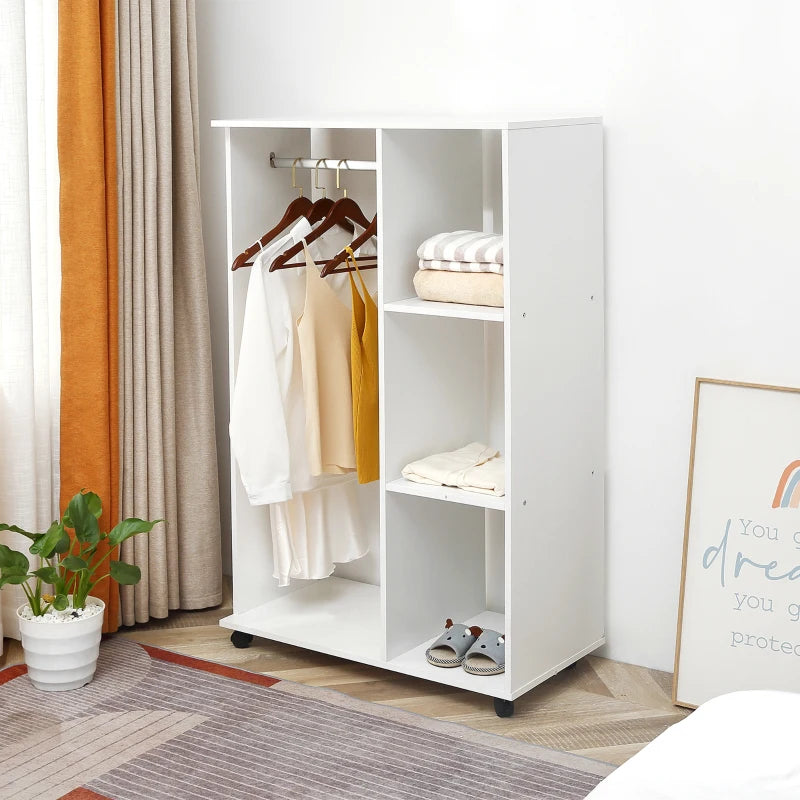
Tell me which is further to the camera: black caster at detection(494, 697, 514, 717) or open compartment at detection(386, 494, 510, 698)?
open compartment at detection(386, 494, 510, 698)

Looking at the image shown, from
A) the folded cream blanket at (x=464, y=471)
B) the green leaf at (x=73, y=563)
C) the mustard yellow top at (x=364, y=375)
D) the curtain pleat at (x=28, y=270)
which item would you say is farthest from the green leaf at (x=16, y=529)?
the folded cream blanket at (x=464, y=471)

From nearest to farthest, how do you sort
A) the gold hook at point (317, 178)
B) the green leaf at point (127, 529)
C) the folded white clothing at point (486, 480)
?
the folded white clothing at point (486, 480) → the green leaf at point (127, 529) → the gold hook at point (317, 178)

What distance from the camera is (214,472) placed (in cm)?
325

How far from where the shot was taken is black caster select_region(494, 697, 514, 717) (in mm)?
2525

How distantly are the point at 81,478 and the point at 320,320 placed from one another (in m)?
0.78

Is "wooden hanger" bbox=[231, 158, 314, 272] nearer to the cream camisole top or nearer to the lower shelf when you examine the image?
the cream camisole top

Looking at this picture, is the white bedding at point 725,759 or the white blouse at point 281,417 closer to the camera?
the white bedding at point 725,759

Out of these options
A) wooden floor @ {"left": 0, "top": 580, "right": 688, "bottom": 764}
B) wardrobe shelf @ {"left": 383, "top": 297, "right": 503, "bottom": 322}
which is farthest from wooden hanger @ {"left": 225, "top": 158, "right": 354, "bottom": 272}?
wooden floor @ {"left": 0, "top": 580, "right": 688, "bottom": 764}

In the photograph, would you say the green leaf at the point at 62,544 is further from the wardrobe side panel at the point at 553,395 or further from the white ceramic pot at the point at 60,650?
the wardrobe side panel at the point at 553,395

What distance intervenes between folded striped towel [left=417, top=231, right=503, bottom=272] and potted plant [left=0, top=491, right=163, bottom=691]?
935 mm

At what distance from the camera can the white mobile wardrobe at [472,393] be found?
8.00 ft

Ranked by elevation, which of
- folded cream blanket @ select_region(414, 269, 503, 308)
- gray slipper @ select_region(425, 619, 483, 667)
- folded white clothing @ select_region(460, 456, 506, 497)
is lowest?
gray slipper @ select_region(425, 619, 483, 667)

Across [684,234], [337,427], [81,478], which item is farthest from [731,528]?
[81,478]

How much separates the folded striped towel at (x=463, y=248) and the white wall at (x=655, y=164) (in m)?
0.39
